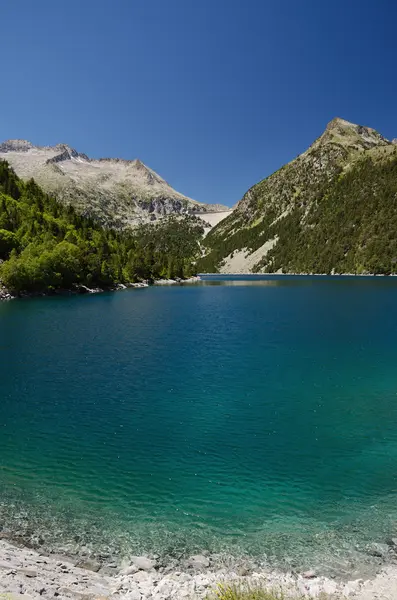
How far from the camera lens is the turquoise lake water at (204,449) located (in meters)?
15.4

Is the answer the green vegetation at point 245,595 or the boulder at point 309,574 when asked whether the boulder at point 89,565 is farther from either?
the boulder at point 309,574

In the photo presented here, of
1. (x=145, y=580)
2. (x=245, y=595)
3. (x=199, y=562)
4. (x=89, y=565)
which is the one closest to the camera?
(x=245, y=595)

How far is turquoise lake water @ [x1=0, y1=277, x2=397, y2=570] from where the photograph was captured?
1545cm

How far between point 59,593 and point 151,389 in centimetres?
2326

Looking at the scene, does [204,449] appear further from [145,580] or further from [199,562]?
[145,580]

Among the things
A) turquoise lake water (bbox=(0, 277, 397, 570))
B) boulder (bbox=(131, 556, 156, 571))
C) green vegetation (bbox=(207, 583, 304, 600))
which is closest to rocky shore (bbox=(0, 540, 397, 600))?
boulder (bbox=(131, 556, 156, 571))

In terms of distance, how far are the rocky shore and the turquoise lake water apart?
3.34 feet

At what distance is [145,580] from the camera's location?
40.3ft

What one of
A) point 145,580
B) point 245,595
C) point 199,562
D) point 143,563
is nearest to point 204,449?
point 199,562

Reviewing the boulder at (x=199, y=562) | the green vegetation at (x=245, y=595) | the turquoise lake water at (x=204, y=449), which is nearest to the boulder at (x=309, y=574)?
the turquoise lake water at (x=204, y=449)

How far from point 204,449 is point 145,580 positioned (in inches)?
427

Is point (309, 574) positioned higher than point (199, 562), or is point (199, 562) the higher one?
point (309, 574)

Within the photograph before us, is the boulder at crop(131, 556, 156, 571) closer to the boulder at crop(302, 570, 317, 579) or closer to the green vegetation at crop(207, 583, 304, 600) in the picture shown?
the green vegetation at crop(207, 583, 304, 600)

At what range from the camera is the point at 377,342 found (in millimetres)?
52781
